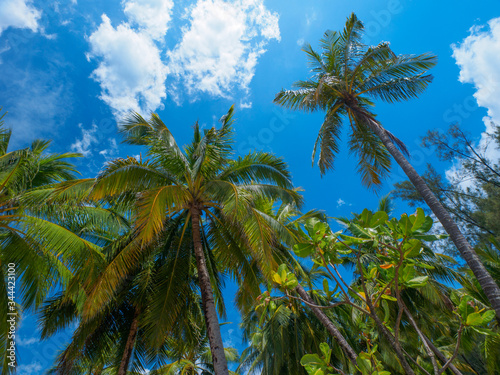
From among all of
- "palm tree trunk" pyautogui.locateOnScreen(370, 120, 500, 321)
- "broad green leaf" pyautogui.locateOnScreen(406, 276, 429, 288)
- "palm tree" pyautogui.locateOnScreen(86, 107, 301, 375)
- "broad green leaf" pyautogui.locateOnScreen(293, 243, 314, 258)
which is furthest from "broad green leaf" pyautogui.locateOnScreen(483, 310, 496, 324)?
"palm tree" pyautogui.locateOnScreen(86, 107, 301, 375)

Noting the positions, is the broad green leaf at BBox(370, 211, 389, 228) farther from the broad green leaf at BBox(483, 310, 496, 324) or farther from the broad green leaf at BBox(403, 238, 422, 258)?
the broad green leaf at BBox(483, 310, 496, 324)

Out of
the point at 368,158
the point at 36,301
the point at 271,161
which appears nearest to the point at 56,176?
the point at 36,301

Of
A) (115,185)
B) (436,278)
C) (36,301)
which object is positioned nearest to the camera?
→ (36,301)

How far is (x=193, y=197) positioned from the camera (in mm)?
8094

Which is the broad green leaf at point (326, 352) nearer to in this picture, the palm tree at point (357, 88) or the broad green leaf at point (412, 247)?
the broad green leaf at point (412, 247)

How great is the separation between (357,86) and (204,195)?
5.86 m

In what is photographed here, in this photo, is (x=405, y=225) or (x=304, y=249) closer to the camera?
(x=405, y=225)

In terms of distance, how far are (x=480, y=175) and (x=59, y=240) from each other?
50.7 feet

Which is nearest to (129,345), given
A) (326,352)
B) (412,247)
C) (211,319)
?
(211,319)

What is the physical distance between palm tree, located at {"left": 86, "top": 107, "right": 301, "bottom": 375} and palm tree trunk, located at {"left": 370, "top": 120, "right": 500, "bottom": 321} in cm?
283

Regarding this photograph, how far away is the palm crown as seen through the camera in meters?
8.55

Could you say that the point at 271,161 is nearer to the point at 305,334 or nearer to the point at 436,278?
the point at 305,334

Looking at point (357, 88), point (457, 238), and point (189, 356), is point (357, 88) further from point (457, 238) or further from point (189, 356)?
point (189, 356)

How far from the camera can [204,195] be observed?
810cm
